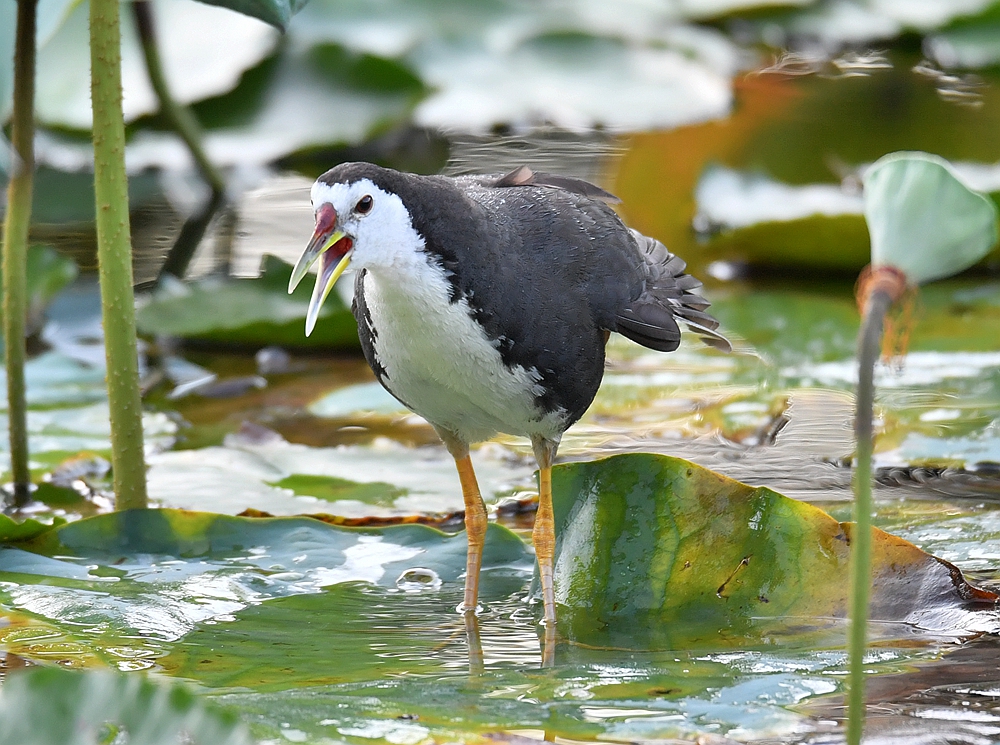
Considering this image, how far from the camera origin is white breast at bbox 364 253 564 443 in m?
2.30

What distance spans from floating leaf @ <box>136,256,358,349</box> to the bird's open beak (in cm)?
169

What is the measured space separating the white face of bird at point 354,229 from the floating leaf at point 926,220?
1015 millimetres

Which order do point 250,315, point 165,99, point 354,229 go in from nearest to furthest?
point 354,229 → point 250,315 → point 165,99

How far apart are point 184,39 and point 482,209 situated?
3.51m

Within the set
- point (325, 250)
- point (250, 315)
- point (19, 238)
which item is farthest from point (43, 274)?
point (325, 250)

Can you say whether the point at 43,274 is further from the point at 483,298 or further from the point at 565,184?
the point at 483,298

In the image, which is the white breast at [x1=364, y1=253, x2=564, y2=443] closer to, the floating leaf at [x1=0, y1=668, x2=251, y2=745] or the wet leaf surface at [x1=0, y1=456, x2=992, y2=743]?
the wet leaf surface at [x1=0, y1=456, x2=992, y2=743]

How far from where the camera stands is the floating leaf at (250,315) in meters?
4.01

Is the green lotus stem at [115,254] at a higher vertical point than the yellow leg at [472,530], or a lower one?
higher

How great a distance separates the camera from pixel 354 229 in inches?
87.3

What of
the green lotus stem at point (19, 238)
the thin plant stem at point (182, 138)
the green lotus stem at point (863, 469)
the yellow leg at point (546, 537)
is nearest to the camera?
the green lotus stem at point (863, 469)

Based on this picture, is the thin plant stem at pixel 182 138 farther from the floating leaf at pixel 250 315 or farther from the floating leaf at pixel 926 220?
the floating leaf at pixel 926 220

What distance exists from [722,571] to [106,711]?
4.10 ft

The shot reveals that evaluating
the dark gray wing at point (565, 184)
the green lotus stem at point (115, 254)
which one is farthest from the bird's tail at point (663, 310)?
the green lotus stem at point (115, 254)
